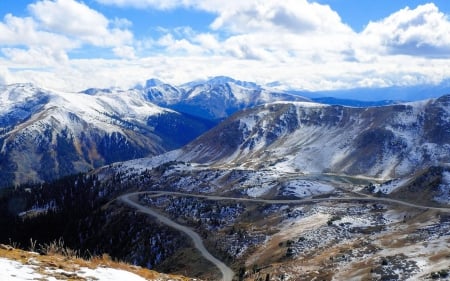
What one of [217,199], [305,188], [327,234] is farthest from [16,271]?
[305,188]

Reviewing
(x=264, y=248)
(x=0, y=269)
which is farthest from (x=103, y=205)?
(x=0, y=269)

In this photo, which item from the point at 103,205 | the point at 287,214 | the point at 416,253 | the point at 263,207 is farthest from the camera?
the point at 103,205

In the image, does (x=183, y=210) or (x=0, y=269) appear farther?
(x=183, y=210)

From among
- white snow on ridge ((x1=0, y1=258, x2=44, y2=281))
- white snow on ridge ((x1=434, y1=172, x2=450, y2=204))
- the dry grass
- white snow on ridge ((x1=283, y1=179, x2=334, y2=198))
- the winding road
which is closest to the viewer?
white snow on ridge ((x1=0, y1=258, x2=44, y2=281))

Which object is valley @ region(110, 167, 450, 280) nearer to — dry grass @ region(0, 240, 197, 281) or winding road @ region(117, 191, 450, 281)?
winding road @ region(117, 191, 450, 281)

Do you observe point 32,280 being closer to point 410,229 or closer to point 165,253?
point 410,229

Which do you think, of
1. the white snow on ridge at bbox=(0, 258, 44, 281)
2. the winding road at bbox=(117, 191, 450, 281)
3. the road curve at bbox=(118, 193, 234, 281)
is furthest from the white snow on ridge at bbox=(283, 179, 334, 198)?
the white snow on ridge at bbox=(0, 258, 44, 281)

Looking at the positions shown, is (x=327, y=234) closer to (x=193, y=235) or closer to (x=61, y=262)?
(x=193, y=235)

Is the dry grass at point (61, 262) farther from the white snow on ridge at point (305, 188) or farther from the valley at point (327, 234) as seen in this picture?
the white snow on ridge at point (305, 188)
